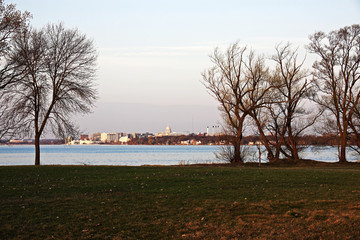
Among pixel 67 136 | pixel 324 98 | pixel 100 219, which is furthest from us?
pixel 324 98

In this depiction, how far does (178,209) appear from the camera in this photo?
1064cm

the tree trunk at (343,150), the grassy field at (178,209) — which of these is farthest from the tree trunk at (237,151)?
the grassy field at (178,209)

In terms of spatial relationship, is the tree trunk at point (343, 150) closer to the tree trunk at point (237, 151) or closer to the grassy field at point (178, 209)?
the tree trunk at point (237, 151)

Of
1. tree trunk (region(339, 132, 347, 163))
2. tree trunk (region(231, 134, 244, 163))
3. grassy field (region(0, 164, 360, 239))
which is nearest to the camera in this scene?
grassy field (region(0, 164, 360, 239))

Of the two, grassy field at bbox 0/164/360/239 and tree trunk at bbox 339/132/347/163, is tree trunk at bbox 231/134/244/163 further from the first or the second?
grassy field at bbox 0/164/360/239

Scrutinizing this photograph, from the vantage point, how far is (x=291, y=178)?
18.0m

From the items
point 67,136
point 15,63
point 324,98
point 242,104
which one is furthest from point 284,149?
point 15,63

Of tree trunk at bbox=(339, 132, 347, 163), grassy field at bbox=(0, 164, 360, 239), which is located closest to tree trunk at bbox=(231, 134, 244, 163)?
tree trunk at bbox=(339, 132, 347, 163)

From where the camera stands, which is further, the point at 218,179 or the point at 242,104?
the point at 242,104

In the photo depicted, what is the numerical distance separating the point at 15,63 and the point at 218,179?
48.7 feet

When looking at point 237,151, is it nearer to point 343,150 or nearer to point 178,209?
point 343,150

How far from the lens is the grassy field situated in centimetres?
847

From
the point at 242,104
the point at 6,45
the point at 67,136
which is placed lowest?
the point at 67,136

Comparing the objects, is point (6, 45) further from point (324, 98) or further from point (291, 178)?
point (324, 98)
